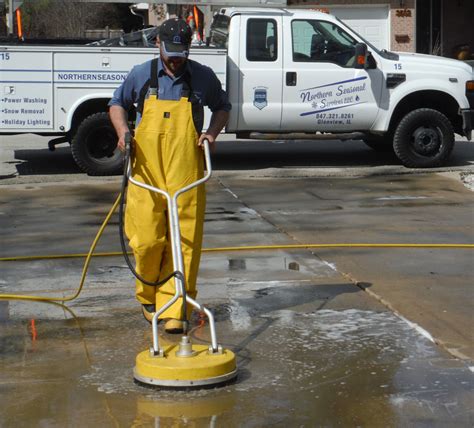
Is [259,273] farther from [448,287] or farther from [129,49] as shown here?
[129,49]

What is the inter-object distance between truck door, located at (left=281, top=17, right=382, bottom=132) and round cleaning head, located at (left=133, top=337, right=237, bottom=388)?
864 cm

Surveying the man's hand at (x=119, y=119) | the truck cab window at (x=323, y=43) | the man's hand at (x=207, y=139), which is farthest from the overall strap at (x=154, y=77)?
the truck cab window at (x=323, y=43)

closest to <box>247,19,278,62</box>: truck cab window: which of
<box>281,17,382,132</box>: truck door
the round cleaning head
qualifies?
<box>281,17,382,132</box>: truck door

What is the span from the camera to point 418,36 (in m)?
28.8

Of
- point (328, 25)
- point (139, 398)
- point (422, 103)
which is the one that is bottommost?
point (139, 398)

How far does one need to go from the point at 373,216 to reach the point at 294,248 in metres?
1.85

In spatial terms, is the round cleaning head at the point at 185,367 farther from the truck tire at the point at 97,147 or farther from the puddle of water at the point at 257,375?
the truck tire at the point at 97,147

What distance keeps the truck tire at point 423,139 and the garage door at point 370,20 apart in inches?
511

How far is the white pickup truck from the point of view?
42.9 feet

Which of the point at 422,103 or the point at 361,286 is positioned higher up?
the point at 422,103

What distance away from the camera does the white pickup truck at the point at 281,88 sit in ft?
42.9

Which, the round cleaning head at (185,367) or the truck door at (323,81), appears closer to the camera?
the round cleaning head at (185,367)

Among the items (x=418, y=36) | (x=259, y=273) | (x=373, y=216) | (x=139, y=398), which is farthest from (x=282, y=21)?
(x=418, y=36)

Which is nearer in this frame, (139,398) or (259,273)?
(139,398)
